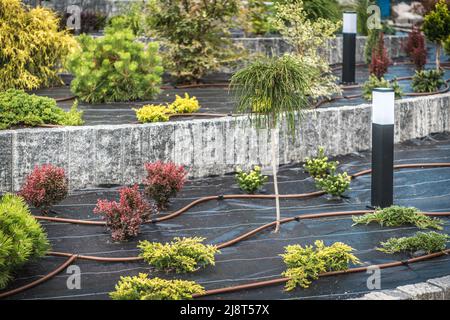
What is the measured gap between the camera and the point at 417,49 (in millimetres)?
17688

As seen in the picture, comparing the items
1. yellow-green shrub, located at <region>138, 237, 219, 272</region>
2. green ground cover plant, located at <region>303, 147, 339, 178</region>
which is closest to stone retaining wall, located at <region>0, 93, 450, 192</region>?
green ground cover plant, located at <region>303, 147, 339, 178</region>

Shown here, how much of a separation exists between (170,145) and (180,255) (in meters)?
3.42

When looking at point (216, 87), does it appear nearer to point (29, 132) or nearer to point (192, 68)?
point (192, 68)

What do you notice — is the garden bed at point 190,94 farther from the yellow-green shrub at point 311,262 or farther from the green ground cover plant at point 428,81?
the yellow-green shrub at point 311,262

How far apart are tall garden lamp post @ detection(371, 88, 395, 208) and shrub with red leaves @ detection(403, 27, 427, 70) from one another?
725 cm

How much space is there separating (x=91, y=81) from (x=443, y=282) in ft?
25.3

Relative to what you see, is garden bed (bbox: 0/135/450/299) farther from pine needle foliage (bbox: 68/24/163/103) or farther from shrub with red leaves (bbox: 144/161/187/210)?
pine needle foliage (bbox: 68/24/163/103)

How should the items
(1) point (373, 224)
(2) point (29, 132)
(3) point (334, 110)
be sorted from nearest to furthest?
(1) point (373, 224) → (2) point (29, 132) → (3) point (334, 110)

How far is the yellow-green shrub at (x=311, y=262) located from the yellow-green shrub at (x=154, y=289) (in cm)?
85

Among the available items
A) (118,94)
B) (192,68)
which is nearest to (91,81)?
(118,94)

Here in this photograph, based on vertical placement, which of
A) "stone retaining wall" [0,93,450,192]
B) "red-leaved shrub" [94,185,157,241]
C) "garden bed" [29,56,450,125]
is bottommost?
"red-leaved shrub" [94,185,157,241]

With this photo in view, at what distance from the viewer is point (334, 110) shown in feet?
42.5

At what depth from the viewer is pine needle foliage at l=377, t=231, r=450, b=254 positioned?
8.98 metres

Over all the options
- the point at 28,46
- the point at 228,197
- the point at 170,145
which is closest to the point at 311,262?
the point at 228,197
